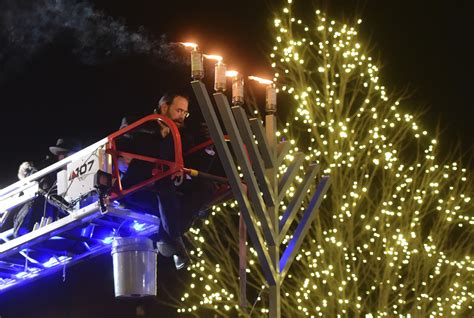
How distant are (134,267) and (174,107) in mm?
1314

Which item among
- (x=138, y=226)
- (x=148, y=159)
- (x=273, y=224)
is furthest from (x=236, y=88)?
(x=138, y=226)

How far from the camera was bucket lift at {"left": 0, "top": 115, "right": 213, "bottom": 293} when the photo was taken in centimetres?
621

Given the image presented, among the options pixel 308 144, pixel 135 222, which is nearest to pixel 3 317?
pixel 308 144

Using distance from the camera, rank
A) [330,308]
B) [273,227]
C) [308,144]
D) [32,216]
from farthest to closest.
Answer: [308,144] → [330,308] → [32,216] → [273,227]

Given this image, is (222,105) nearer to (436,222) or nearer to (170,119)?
(170,119)

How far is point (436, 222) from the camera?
1214cm

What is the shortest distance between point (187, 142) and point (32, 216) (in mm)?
1745

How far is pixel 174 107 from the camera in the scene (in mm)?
6523

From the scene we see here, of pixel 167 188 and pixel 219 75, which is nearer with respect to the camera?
pixel 219 75

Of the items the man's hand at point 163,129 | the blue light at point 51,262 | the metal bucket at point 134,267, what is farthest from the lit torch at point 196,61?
the blue light at point 51,262

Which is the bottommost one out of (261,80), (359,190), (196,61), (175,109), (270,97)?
(359,190)

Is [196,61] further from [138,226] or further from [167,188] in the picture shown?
[138,226]

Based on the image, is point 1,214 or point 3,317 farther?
point 3,317

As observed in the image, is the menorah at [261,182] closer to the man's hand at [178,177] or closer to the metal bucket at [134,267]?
the man's hand at [178,177]
